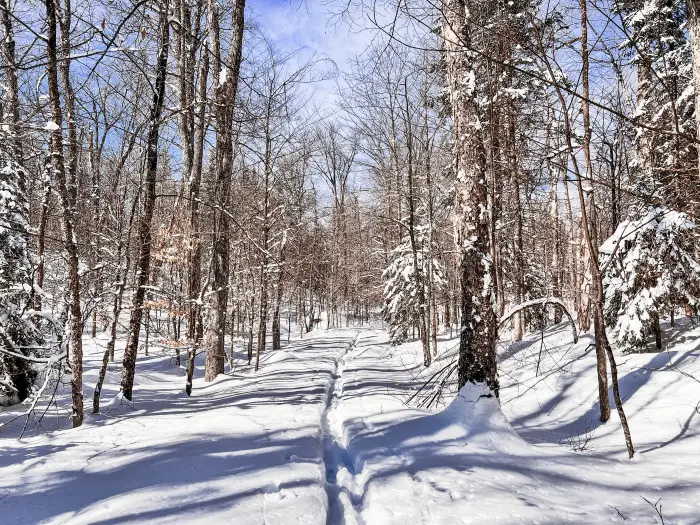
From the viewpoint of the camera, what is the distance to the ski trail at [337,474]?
3672 millimetres

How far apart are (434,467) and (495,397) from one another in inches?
69.4

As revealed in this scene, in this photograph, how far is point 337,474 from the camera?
470 centimetres

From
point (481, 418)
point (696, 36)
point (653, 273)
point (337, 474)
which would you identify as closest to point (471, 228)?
point (481, 418)

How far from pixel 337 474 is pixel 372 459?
420 millimetres

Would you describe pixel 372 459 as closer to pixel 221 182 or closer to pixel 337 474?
pixel 337 474

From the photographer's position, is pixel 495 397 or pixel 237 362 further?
pixel 237 362

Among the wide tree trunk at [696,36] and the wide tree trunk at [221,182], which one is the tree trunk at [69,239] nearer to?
the wide tree trunk at [221,182]

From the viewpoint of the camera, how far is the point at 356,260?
124 feet

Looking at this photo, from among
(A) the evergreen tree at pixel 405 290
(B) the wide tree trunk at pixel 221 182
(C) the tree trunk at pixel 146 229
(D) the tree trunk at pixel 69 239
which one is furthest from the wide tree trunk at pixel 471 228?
(A) the evergreen tree at pixel 405 290

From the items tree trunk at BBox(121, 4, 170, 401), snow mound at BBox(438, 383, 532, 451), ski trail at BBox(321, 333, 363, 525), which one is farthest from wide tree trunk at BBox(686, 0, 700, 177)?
tree trunk at BBox(121, 4, 170, 401)

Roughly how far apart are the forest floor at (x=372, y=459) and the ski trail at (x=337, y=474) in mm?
23

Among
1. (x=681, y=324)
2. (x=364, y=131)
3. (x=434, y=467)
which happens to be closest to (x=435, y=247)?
(x=364, y=131)

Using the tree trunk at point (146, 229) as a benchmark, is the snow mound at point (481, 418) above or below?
below

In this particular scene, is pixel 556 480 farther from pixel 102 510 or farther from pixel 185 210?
pixel 185 210
